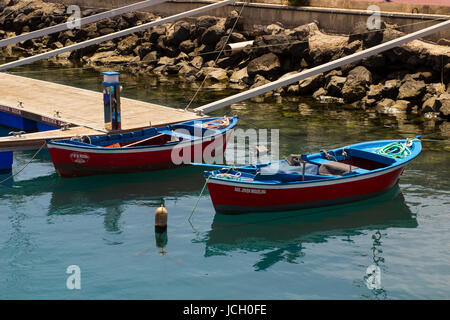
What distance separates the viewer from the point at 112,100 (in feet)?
87.2

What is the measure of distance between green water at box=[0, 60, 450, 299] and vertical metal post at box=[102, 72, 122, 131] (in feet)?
7.20

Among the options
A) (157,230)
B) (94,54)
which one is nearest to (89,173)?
(157,230)

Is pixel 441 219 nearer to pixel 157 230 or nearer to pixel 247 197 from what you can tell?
pixel 247 197

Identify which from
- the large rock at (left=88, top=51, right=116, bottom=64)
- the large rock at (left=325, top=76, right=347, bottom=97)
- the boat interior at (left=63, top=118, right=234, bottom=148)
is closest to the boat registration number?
the boat interior at (left=63, top=118, right=234, bottom=148)

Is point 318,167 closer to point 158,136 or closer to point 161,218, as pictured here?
point 161,218

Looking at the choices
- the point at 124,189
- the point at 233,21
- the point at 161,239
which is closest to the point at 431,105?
the point at 233,21

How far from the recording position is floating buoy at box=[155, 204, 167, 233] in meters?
20.5

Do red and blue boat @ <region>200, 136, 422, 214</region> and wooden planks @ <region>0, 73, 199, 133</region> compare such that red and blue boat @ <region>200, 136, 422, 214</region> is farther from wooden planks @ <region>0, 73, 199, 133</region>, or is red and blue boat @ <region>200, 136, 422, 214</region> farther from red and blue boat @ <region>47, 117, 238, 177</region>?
wooden planks @ <region>0, 73, 199, 133</region>

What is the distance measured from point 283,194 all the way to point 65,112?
12234 mm

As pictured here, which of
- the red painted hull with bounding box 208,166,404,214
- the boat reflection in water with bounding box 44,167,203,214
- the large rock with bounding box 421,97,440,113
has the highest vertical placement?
the large rock with bounding box 421,97,440,113

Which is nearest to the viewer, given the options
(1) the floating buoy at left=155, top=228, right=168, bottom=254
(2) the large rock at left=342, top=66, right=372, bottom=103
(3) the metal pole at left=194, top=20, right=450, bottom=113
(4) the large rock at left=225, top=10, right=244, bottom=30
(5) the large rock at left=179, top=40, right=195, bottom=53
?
(1) the floating buoy at left=155, top=228, right=168, bottom=254

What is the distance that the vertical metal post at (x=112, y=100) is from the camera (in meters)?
26.4

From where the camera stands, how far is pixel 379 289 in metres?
17.9

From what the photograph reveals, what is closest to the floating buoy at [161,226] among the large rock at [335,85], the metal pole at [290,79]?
the metal pole at [290,79]
